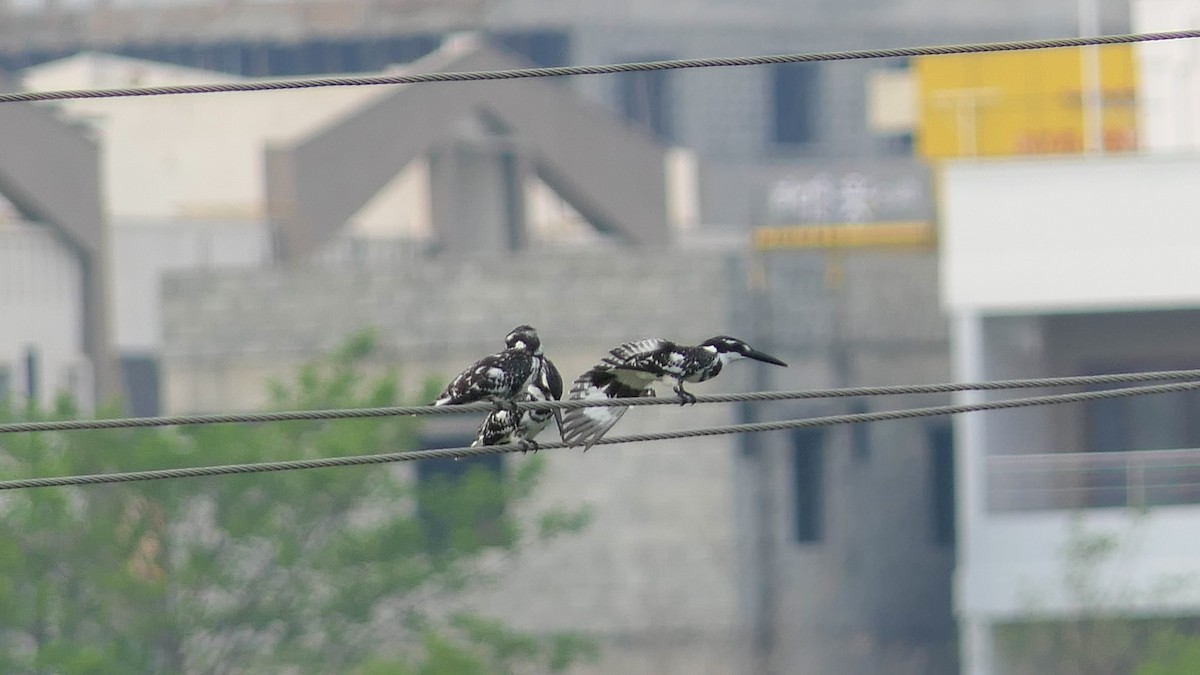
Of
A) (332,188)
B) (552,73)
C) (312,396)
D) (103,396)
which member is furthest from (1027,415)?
(552,73)

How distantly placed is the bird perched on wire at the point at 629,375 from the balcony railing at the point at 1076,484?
19610mm

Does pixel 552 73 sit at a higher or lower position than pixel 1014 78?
lower

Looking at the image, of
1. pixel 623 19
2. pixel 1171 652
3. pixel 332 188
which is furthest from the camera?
pixel 623 19

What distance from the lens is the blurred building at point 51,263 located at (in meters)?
35.8

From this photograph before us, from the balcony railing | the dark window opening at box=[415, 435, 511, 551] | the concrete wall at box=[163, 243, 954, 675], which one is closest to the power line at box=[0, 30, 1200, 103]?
the balcony railing

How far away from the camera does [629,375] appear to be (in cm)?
1091

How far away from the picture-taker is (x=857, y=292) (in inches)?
1382

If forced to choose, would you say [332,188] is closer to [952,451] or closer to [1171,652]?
[952,451]

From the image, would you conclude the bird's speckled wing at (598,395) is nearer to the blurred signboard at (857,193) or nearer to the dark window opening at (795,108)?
the blurred signboard at (857,193)

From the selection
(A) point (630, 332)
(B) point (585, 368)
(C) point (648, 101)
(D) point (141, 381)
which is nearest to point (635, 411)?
(B) point (585, 368)

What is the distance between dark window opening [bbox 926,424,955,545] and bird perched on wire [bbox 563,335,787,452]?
25371 mm

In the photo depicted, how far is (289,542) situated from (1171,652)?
1160cm

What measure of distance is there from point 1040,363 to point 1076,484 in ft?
6.87

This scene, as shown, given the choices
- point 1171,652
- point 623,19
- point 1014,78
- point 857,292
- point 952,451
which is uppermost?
point 623,19
